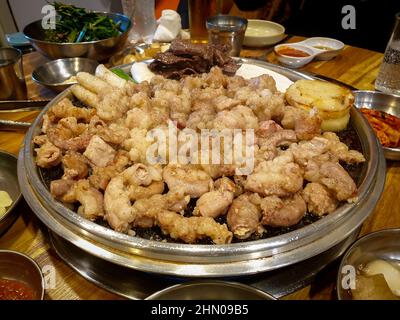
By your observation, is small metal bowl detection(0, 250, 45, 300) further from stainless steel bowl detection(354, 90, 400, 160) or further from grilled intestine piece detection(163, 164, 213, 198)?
stainless steel bowl detection(354, 90, 400, 160)

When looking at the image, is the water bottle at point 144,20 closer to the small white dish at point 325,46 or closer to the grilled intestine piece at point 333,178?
the small white dish at point 325,46

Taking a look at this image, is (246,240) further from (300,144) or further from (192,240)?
(300,144)

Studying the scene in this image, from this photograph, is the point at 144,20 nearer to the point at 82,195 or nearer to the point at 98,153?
the point at 98,153

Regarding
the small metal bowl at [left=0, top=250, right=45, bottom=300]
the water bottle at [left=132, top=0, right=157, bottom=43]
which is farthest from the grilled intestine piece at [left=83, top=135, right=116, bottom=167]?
the water bottle at [left=132, top=0, right=157, bottom=43]

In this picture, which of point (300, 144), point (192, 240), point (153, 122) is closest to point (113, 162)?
point (153, 122)

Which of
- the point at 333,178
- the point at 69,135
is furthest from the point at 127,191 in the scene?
the point at 333,178
